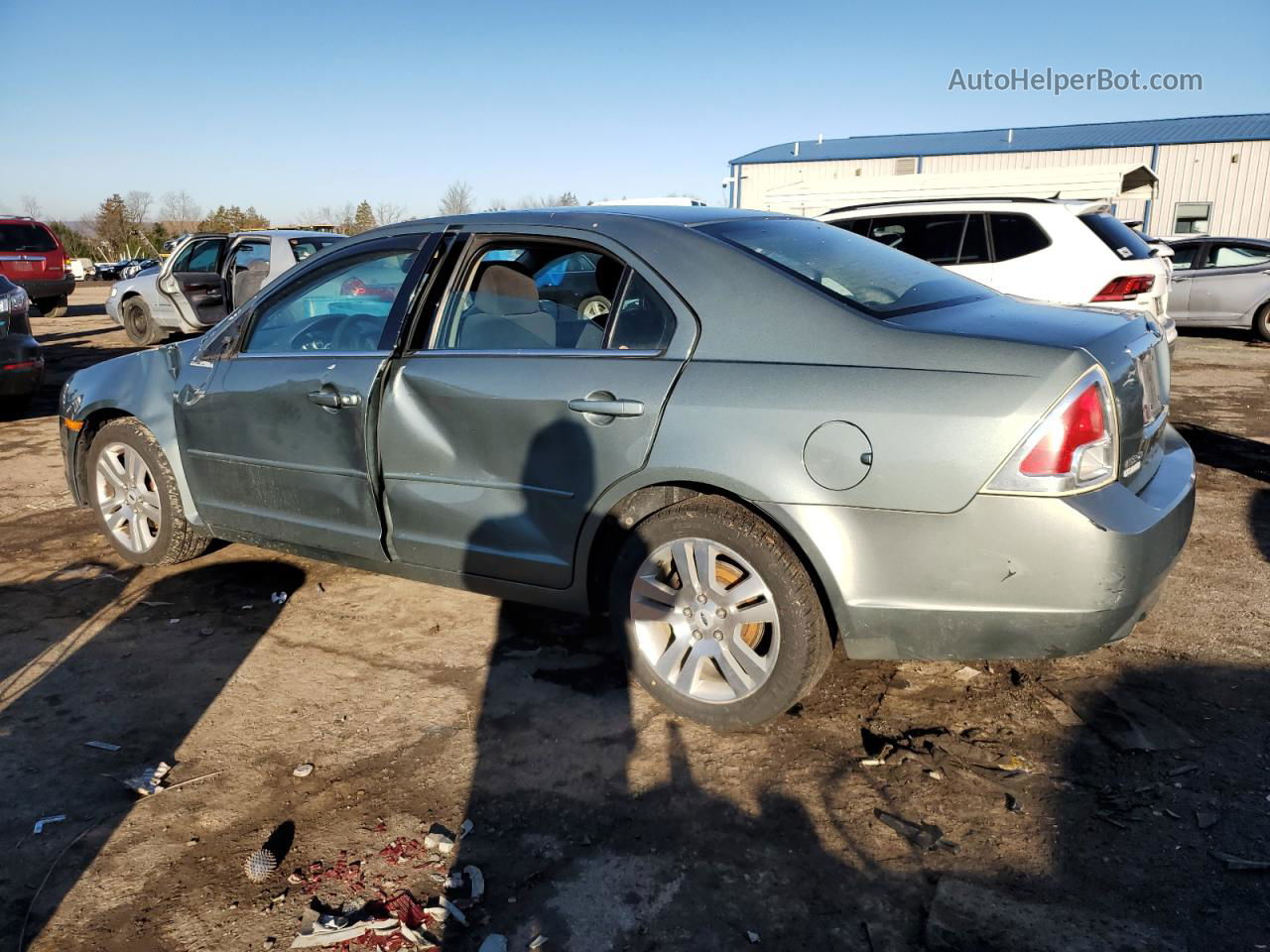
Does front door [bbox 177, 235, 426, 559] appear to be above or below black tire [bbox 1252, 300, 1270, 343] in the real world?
above

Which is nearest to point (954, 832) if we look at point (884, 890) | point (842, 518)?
point (884, 890)

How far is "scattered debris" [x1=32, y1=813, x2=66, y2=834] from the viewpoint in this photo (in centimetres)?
270

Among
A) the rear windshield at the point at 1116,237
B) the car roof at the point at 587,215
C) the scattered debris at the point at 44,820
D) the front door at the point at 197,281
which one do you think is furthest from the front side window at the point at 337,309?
the front door at the point at 197,281

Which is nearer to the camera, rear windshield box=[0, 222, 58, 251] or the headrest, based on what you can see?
the headrest

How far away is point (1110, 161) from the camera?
100.0 ft

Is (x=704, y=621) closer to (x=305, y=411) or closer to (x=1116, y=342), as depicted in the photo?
(x=1116, y=342)

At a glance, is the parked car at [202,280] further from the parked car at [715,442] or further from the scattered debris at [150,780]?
the scattered debris at [150,780]

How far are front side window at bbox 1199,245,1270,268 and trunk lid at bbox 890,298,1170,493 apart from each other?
1267cm

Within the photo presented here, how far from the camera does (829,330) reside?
9.36ft

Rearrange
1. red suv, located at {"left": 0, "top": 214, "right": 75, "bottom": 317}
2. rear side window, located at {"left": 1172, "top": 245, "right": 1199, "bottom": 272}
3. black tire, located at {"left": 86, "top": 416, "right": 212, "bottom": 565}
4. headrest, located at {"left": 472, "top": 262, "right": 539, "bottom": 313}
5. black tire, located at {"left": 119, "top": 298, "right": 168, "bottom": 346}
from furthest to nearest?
red suv, located at {"left": 0, "top": 214, "right": 75, "bottom": 317}
black tire, located at {"left": 119, "top": 298, "right": 168, "bottom": 346}
rear side window, located at {"left": 1172, "top": 245, "right": 1199, "bottom": 272}
black tire, located at {"left": 86, "top": 416, "right": 212, "bottom": 565}
headrest, located at {"left": 472, "top": 262, "right": 539, "bottom": 313}

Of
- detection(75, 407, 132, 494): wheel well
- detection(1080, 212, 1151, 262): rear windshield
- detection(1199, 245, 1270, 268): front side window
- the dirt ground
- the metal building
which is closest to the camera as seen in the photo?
the dirt ground

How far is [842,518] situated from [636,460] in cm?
69

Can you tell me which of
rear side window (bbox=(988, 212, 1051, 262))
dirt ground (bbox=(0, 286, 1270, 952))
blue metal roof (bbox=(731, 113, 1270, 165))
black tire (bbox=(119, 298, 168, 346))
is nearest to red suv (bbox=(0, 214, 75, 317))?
black tire (bbox=(119, 298, 168, 346))

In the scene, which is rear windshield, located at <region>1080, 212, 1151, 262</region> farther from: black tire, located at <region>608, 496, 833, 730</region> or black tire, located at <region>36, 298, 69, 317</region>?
black tire, located at <region>36, 298, 69, 317</region>
